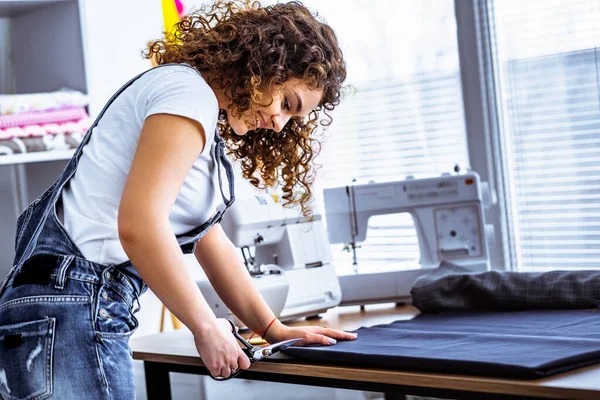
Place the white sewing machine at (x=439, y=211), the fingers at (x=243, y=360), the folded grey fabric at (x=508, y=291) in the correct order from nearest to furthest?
the fingers at (x=243, y=360) → the folded grey fabric at (x=508, y=291) → the white sewing machine at (x=439, y=211)

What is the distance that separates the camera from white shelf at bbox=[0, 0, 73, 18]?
8.34 feet

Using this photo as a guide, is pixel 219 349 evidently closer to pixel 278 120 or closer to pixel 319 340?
pixel 319 340

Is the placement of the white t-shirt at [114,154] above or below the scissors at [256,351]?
above

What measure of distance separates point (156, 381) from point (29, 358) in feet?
1.85

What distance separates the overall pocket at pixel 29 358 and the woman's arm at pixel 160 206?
0.58 ft

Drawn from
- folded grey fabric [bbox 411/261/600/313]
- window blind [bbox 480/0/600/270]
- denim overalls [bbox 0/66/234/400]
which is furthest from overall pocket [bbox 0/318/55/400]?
window blind [bbox 480/0/600/270]

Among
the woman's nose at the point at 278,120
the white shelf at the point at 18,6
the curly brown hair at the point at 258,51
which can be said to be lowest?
the woman's nose at the point at 278,120

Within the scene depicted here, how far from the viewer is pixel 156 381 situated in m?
1.77

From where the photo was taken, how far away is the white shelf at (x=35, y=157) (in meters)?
2.36

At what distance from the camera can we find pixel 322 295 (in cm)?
213

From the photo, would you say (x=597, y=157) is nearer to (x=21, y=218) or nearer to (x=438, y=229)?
(x=438, y=229)

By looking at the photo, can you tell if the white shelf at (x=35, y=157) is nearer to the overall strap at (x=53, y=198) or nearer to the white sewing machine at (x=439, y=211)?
the white sewing machine at (x=439, y=211)

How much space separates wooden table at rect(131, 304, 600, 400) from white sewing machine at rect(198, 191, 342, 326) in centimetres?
7

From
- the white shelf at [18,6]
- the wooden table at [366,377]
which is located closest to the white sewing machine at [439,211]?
the wooden table at [366,377]
